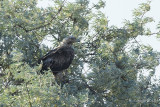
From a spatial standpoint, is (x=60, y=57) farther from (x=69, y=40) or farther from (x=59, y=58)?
(x=69, y=40)

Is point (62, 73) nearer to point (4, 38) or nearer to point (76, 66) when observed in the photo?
point (76, 66)

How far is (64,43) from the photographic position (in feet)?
23.7

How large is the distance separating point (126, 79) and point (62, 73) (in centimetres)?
126

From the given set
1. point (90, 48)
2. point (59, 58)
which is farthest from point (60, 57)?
point (90, 48)

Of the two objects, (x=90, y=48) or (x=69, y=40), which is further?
(x=90, y=48)

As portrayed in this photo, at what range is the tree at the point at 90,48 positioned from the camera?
7000 millimetres

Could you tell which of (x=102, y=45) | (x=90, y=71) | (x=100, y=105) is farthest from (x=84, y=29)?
(x=100, y=105)

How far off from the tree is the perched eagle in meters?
0.22

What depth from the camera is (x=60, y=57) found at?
7230 mm

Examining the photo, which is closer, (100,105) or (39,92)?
(39,92)

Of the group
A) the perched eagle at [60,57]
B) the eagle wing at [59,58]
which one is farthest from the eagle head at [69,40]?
the eagle wing at [59,58]

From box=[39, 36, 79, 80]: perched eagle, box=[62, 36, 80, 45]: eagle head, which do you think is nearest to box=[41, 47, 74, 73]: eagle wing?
box=[39, 36, 79, 80]: perched eagle

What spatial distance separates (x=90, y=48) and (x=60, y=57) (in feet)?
3.42

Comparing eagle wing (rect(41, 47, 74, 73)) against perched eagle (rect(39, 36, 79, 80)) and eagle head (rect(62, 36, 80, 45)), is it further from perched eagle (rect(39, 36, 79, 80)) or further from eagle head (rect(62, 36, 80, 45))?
Result: eagle head (rect(62, 36, 80, 45))
